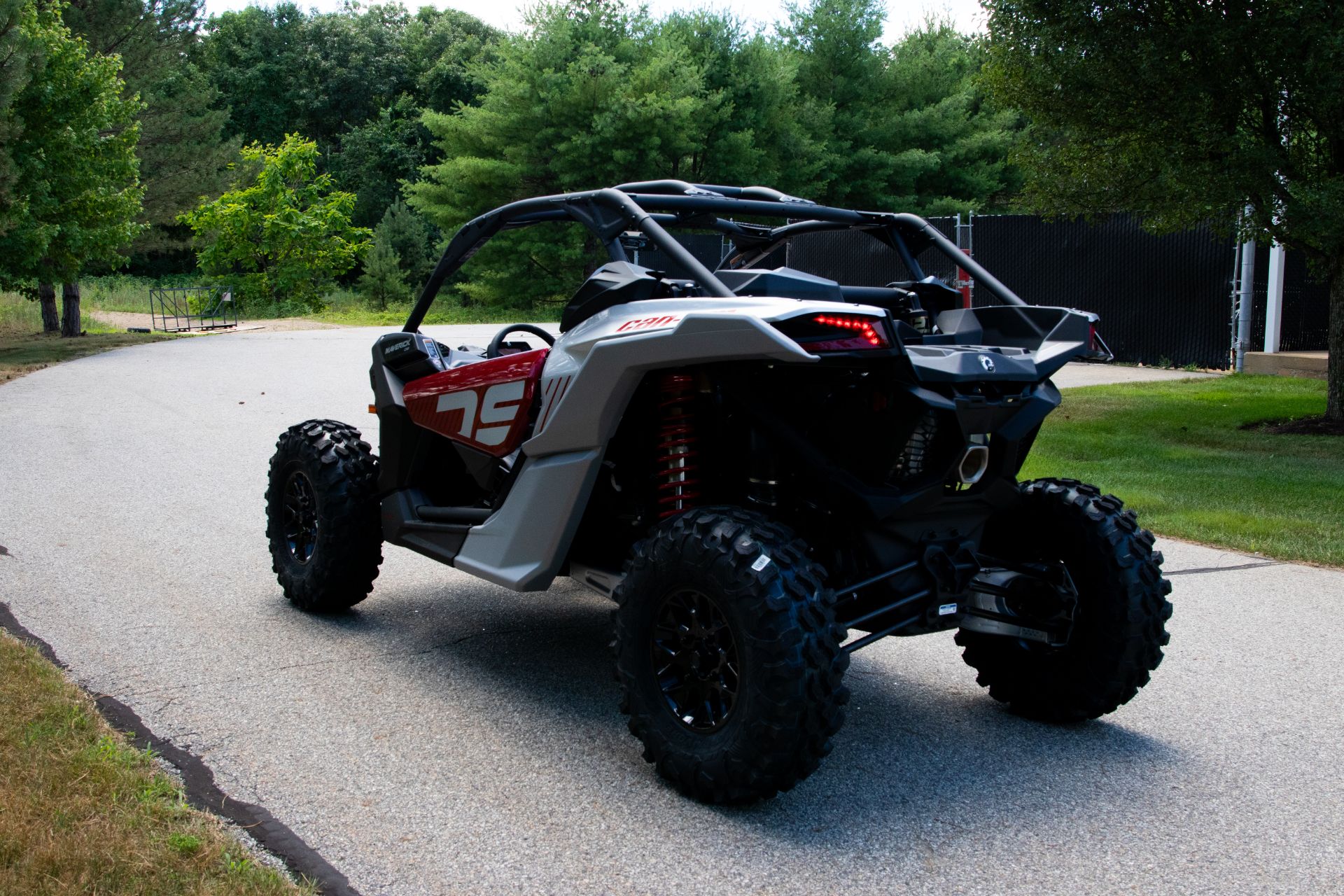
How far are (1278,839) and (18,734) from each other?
3.78 metres

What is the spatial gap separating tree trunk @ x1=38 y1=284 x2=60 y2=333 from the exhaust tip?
2724 centimetres

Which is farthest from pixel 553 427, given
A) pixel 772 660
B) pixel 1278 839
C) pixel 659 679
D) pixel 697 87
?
A: pixel 697 87

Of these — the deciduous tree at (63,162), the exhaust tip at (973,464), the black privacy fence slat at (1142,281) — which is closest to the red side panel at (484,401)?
the exhaust tip at (973,464)

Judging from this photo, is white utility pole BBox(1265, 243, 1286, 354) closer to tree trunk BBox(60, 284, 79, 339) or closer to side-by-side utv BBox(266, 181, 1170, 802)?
side-by-side utv BBox(266, 181, 1170, 802)

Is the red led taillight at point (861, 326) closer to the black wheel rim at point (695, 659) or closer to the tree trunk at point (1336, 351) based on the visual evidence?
the black wheel rim at point (695, 659)

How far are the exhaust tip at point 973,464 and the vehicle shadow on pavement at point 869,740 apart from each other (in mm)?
918

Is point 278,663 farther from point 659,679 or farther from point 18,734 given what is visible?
point 659,679

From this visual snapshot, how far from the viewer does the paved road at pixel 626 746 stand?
3191mm

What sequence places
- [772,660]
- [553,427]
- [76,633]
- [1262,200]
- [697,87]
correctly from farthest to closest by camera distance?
[697,87], [1262,200], [76,633], [553,427], [772,660]

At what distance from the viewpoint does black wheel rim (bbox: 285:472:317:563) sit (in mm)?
5617

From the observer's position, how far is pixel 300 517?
5699 mm

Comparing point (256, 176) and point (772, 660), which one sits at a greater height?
point (256, 176)

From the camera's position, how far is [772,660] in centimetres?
332

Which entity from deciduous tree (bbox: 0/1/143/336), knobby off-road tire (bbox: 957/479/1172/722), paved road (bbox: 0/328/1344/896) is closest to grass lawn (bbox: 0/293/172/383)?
deciduous tree (bbox: 0/1/143/336)
